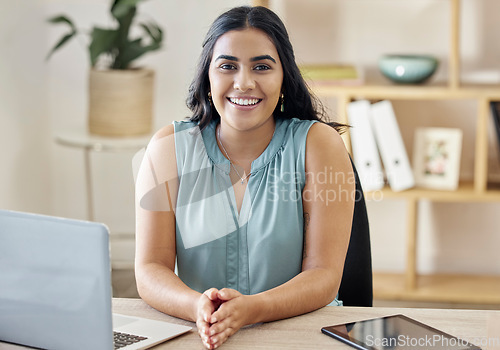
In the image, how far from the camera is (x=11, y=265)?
101 cm

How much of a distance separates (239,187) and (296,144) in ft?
0.54

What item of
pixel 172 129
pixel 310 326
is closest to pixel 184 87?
pixel 172 129

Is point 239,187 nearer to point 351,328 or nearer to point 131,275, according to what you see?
point 351,328

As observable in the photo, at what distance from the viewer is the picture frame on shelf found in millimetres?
2855

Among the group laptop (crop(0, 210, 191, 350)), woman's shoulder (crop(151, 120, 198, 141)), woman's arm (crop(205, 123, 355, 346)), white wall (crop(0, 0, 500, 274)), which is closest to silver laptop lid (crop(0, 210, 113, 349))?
laptop (crop(0, 210, 191, 350))

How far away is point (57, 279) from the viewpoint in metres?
0.98

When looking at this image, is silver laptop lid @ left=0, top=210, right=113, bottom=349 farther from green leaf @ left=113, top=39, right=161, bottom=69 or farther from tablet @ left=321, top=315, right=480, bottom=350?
green leaf @ left=113, top=39, right=161, bottom=69

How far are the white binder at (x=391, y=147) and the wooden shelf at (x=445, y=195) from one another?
0.04 meters

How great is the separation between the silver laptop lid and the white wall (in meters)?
2.06

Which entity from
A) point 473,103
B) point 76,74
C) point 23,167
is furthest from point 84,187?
point 473,103

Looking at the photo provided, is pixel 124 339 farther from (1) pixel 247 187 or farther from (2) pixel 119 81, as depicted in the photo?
(2) pixel 119 81

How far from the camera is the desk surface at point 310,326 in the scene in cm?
112

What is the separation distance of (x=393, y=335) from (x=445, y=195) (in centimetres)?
178

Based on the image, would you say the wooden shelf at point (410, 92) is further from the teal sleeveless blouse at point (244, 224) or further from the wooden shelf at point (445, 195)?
the teal sleeveless blouse at point (244, 224)
